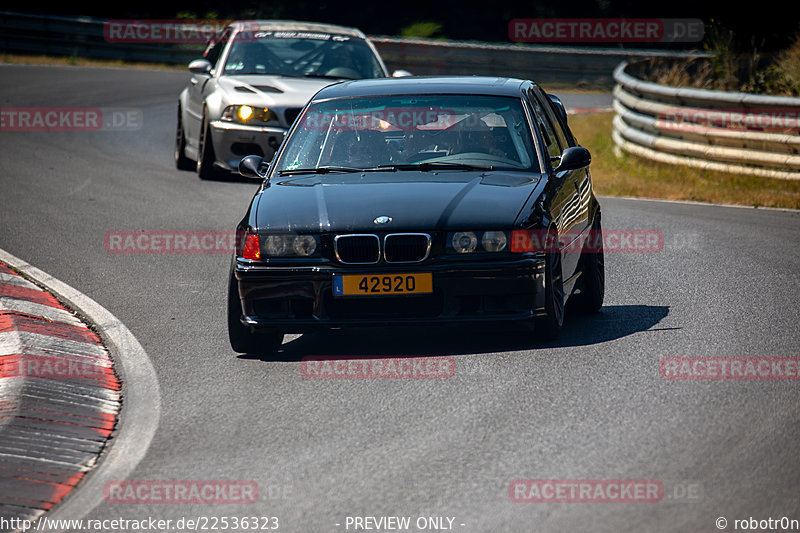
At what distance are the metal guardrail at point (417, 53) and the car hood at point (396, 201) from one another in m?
21.9

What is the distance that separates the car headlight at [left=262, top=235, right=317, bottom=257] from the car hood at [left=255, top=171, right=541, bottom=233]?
0.15 ft

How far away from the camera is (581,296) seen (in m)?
8.13

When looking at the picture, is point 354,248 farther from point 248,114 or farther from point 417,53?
point 417,53

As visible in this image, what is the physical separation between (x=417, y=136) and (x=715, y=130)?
9107mm

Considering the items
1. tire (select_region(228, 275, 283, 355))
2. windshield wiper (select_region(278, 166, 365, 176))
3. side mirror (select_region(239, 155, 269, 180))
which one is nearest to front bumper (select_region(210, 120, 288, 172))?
side mirror (select_region(239, 155, 269, 180))

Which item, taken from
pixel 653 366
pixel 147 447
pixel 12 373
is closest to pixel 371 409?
pixel 147 447

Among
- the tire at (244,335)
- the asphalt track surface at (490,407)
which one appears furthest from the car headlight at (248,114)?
the tire at (244,335)

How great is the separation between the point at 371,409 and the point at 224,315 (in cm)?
254

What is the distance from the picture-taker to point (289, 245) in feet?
22.6

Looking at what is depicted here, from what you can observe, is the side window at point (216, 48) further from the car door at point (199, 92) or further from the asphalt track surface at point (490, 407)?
the asphalt track surface at point (490, 407)

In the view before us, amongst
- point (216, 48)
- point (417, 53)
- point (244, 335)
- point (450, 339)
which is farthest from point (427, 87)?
point (417, 53)

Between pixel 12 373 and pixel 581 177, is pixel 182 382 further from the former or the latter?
pixel 581 177

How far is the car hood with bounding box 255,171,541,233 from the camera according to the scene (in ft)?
22.4

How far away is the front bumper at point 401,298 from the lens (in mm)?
6719
